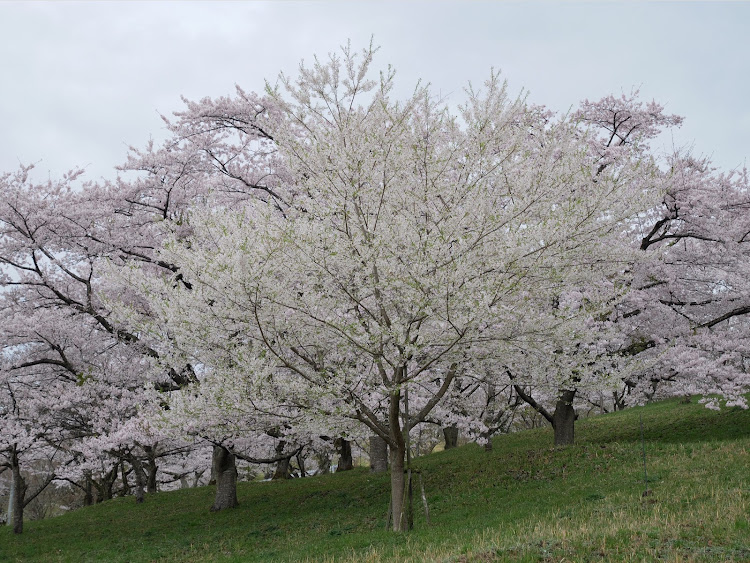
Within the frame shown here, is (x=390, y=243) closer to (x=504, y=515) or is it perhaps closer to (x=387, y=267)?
(x=387, y=267)

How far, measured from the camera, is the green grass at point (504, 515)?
6812 millimetres

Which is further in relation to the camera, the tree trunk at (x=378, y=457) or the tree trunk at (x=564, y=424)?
the tree trunk at (x=378, y=457)

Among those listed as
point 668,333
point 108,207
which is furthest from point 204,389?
point 668,333

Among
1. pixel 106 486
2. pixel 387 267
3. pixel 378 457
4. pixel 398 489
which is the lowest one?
pixel 106 486

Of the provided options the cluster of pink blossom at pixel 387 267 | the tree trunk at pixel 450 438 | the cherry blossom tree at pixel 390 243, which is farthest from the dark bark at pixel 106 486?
the cherry blossom tree at pixel 390 243

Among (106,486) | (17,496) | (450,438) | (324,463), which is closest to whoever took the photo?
(17,496)

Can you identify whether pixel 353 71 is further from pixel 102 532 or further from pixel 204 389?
pixel 102 532

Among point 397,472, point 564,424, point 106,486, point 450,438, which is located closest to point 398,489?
point 397,472

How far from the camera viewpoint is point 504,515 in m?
10.2

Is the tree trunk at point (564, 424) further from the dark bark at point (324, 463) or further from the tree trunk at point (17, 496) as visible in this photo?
the dark bark at point (324, 463)

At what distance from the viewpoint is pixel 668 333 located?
15.4m

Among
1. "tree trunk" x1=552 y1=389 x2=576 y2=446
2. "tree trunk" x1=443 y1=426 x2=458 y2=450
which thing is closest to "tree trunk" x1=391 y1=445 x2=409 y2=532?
"tree trunk" x1=552 y1=389 x2=576 y2=446

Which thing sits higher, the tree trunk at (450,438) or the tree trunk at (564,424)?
the tree trunk at (564,424)

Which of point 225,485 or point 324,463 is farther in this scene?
point 324,463
